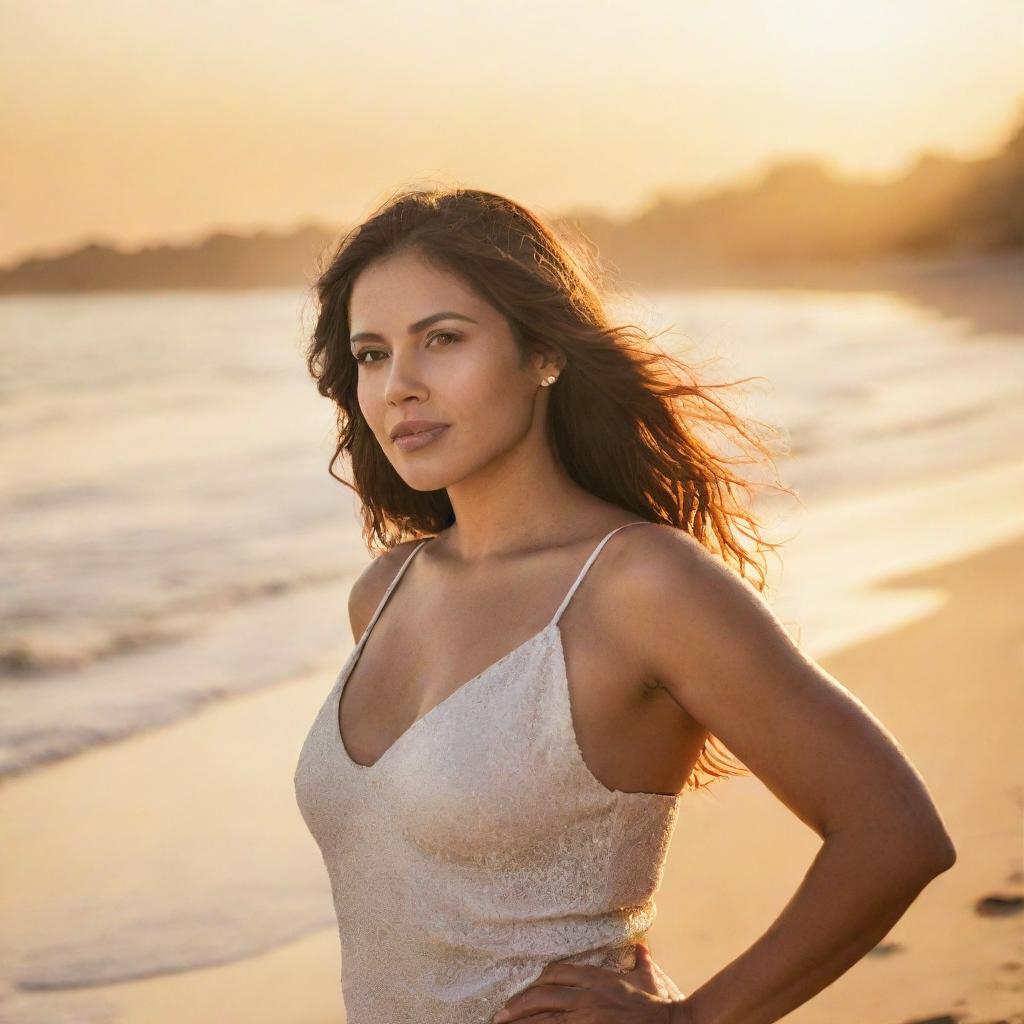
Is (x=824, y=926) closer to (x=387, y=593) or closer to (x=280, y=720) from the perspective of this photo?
(x=387, y=593)

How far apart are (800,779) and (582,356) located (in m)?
0.97

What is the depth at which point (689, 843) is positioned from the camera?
502 cm

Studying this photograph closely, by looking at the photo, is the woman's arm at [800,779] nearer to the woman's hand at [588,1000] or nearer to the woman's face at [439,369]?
the woman's hand at [588,1000]

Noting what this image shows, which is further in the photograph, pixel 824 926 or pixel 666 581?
pixel 666 581

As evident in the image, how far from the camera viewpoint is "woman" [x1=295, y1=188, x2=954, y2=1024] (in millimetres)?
1966

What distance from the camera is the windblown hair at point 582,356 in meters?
2.51

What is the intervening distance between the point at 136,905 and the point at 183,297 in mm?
59475

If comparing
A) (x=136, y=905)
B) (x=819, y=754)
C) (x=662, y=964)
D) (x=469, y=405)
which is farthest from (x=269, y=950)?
(x=819, y=754)

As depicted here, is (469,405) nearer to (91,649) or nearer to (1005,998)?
(1005,998)

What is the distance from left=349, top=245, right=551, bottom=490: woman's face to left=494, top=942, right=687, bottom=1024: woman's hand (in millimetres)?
890

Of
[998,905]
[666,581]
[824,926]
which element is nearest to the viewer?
[824,926]


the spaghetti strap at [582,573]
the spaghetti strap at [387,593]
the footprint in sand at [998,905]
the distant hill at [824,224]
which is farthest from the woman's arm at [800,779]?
the distant hill at [824,224]

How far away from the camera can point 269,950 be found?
446 cm

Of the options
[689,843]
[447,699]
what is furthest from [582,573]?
[689,843]
